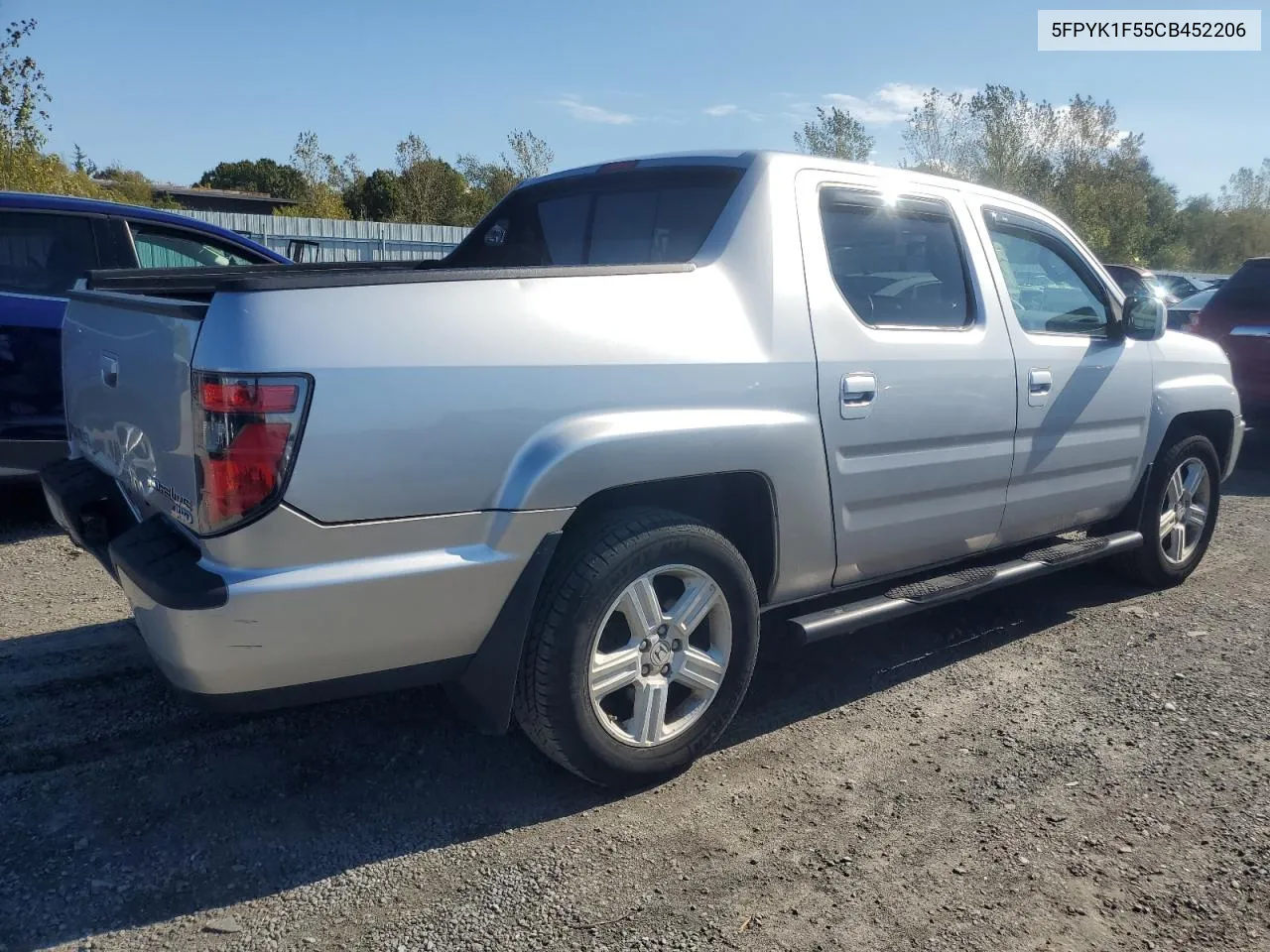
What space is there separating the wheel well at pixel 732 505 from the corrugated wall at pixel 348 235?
17.0 m

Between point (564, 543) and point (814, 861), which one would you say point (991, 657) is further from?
point (564, 543)

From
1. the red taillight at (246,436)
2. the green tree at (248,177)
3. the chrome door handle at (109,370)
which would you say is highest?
the green tree at (248,177)

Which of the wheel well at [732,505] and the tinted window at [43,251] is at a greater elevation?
the tinted window at [43,251]

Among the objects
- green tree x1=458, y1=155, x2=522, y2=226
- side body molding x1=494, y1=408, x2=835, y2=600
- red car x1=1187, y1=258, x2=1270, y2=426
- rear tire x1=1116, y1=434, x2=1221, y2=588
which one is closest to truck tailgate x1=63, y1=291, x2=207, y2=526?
side body molding x1=494, y1=408, x2=835, y2=600

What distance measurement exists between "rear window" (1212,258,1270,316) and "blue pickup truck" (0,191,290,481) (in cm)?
858

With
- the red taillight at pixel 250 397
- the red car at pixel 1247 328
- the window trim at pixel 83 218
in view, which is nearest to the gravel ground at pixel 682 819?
the red taillight at pixel 250 397

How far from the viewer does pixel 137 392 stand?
112 inches

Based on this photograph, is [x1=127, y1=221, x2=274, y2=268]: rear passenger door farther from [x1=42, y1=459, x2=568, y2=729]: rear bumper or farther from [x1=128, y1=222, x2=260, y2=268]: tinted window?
[x1=42, y1=459, x2=568, y2=729]: rear bumper

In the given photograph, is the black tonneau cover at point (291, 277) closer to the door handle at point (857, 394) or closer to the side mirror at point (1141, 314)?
the door handle at point (857, 394)

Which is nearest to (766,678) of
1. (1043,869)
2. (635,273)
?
(1043,869)

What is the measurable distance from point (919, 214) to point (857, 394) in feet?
3.24

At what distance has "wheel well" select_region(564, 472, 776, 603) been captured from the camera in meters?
3.13

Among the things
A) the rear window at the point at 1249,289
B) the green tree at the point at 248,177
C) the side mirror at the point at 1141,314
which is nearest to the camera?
the side mirror at the point at 1141,314

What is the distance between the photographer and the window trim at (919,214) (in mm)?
3537
